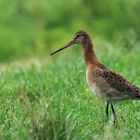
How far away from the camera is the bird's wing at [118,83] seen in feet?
27.0

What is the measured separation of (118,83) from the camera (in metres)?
8.32

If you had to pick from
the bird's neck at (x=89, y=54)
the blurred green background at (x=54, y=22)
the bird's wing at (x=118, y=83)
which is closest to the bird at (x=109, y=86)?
the bird's wing at (x=118, y=83)

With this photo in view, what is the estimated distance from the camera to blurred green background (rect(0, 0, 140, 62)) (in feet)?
64.0

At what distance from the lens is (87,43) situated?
29.3 ft

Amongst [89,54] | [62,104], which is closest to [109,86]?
[89,54]

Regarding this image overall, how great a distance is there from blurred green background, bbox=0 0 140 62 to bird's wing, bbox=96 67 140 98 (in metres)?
10.6

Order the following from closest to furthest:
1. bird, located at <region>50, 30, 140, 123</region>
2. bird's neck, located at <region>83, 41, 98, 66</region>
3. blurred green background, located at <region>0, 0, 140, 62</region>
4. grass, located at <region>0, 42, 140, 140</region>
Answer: grass, located at <region>0, 42, 140, 140</region> → bird, located at <region>50, 30, 140, 123</region> → bird's neck, located at <region>83, 41, 98, 66</region> → blurred green background, located at <region>0, 0, 140, 62</region>

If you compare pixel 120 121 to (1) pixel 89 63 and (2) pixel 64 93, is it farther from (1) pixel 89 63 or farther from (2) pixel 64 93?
(2) pixel 64 93

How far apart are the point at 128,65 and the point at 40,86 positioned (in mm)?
2497

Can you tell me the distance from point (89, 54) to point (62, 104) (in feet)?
2.12

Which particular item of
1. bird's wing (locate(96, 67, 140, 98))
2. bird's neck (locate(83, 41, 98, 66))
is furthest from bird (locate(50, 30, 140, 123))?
bird's neck (locate(83, 41, 98, 66))

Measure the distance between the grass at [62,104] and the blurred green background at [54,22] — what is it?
531 cm

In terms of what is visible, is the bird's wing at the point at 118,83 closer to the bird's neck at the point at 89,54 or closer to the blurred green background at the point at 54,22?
the bird's neck at the point at 89,54

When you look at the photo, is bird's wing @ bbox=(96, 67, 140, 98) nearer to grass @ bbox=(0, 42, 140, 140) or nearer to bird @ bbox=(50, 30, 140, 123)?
bird @ bbox=(50, 30, 140, 123)
